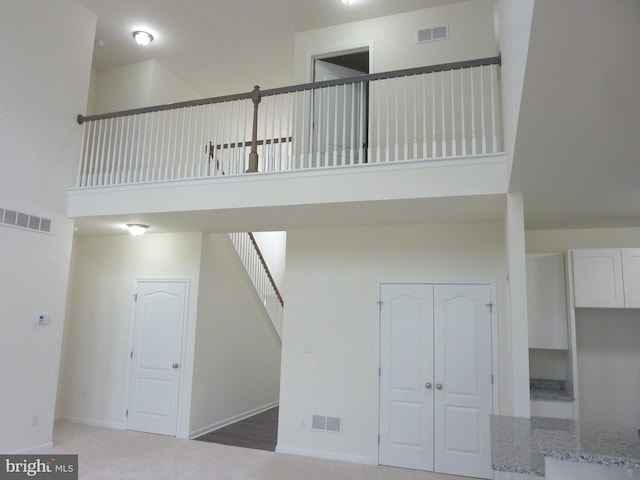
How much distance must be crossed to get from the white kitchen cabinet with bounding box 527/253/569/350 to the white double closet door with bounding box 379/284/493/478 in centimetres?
45

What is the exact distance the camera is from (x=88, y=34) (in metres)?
5.68

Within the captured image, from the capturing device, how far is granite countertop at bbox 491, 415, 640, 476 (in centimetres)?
182

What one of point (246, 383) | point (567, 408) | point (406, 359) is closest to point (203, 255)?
point (246, 383)

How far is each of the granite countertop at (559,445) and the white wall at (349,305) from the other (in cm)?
230

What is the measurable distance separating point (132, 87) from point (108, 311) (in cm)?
328

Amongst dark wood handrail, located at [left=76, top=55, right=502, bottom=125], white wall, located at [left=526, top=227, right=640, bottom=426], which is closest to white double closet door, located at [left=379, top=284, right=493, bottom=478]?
white wall, located at [left=526, top=227, right=640, bottom=426]

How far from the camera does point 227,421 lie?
21.6 ft

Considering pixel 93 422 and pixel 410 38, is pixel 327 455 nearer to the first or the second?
pixel 93 422

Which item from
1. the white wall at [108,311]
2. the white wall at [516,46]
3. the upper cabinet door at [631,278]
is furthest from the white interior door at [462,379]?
the white wall at [108,311]

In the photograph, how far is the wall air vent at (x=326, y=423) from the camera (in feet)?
16.6

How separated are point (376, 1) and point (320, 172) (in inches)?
99.7

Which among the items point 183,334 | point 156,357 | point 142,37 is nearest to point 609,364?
point 183,334

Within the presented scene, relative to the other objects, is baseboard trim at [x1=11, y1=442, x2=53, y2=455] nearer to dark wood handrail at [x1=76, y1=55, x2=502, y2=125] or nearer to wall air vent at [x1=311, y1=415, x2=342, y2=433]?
wall air vent at [x1=311, y1=415, x2=342, y2=433]

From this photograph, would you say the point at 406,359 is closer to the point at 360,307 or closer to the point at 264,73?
the point at 360,307
